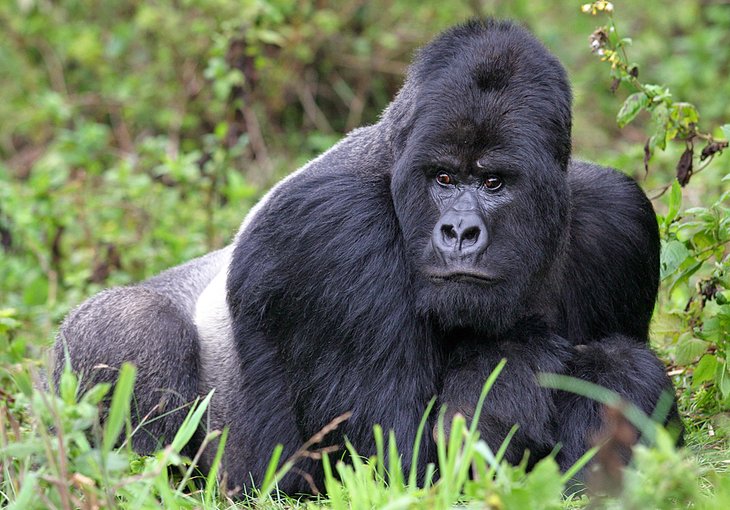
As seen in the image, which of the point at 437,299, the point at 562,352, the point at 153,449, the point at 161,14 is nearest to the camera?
the point at 437,299

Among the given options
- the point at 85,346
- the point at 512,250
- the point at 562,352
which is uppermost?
Result: the point at 512,250

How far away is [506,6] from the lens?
965 centimetres

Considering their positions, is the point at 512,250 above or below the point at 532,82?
below

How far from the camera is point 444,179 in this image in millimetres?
3691

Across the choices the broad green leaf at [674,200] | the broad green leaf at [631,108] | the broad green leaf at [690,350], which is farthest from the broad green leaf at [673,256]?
the broad green leaf at [631,108]

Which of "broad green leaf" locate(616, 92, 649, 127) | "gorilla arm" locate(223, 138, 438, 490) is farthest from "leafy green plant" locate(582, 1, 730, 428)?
"gorilla arm" locate(223, 138, 438, 490)

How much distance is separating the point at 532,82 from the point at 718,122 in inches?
236

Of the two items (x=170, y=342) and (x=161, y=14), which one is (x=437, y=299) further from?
(x=161, y=14)

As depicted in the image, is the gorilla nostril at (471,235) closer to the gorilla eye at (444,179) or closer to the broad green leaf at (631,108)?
the gorilla eye at (444,179)

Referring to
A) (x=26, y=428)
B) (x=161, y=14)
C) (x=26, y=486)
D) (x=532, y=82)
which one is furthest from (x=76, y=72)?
(x=26, y=486)

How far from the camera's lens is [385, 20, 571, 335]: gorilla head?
11.7 ft

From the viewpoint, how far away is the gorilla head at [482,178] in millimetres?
3566

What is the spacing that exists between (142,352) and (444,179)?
1583mm

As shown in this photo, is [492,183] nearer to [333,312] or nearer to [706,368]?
[333,312]
